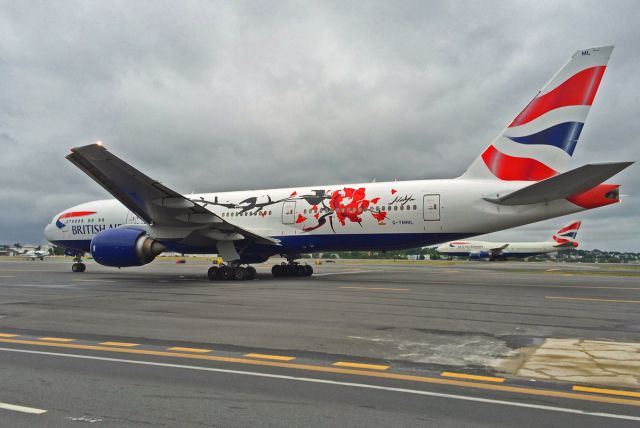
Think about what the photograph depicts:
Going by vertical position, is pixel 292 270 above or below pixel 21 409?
above

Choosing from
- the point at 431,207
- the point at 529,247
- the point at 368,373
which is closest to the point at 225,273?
the point at 431,207

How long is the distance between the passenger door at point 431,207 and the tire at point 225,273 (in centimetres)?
848

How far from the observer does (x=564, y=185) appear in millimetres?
15328

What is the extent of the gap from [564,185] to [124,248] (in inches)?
651

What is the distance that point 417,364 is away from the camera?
5965 millimetres

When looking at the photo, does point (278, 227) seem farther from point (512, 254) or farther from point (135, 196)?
point (512, 254)

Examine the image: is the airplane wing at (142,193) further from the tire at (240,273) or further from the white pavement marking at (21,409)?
the white pavement marking at (21,409)

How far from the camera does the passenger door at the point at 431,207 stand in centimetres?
1870

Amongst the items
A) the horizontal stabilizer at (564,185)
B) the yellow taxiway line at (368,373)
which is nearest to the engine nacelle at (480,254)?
the horizontal stabilizer at (564,185)

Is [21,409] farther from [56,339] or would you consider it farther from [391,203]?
[391,203]

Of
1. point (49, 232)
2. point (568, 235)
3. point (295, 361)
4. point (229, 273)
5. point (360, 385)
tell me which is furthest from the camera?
point (568, 235)

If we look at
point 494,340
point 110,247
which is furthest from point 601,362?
point 110,247

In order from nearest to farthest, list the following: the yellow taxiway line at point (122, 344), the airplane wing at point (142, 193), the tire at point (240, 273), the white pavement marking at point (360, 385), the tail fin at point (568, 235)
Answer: the white pavement marking at point (360, 385), the yellow taxiway line at point (122, 344), the airplane wing at point (142, 193), the tire at point (240, 273), the tail fin at point (568, 235)

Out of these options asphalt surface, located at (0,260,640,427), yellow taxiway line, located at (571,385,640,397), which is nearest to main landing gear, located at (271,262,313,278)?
asphalt surface, located at (0,260,640,427)
